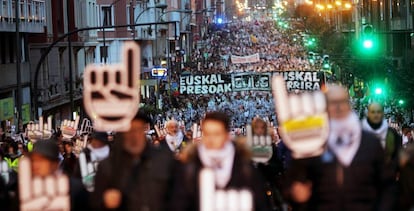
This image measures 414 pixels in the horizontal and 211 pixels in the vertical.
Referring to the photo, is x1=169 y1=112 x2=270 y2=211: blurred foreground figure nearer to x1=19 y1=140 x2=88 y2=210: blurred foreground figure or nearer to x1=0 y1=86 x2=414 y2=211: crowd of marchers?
x1=0 y1=86 x2=414 y2=211: crowd of marchers

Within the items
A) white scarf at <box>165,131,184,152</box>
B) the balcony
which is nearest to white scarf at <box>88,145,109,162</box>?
white scarf at <box>165,131,184,152</box>

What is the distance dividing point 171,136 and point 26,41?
33099 millimetres

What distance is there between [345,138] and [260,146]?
4.33 metres

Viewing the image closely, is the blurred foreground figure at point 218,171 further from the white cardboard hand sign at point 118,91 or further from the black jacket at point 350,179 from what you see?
the white cardboard hand sign at point 118,91

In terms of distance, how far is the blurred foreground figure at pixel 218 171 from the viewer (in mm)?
8195

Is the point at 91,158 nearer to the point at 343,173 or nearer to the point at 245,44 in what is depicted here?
the point at 343,173

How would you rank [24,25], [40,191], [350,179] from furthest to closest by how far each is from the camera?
[24,25]
[40,191]
[350,179]

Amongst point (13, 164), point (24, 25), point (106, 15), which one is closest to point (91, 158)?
point (13, 164)

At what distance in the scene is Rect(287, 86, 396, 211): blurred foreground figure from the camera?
27.2 feet

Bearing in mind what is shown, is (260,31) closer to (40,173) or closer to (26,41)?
(26,41)

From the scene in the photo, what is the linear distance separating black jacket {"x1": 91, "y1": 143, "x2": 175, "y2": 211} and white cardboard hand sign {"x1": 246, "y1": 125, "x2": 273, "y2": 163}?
4.24 m

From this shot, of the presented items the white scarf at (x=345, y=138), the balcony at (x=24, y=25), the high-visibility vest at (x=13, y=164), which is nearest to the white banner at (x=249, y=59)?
the balcony at (x=24, y=25)

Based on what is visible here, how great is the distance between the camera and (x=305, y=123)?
824 cm

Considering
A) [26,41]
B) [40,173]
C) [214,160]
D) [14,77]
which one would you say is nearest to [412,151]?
[214,160]
